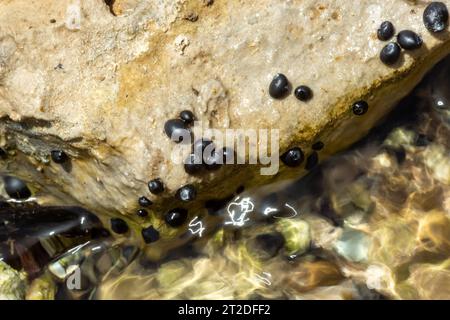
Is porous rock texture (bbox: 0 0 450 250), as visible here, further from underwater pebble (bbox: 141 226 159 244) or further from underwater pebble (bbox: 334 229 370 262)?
underwater pebble (bbox: 334 229 370 262)

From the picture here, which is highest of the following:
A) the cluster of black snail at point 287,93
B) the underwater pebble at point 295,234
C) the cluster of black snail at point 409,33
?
the cluster of black snail at point 409,33

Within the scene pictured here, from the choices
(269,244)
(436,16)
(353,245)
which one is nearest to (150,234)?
(269,244)

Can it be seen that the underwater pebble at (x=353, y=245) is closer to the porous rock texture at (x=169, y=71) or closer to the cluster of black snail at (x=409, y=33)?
the porous rock texture at (x=169, y=71)

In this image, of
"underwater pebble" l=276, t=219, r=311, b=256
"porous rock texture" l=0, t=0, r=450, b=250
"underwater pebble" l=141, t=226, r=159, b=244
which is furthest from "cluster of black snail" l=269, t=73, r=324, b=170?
"underwater pebble" l=141, t=226, r=159, b=244

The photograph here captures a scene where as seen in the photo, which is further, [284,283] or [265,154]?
[284,283]

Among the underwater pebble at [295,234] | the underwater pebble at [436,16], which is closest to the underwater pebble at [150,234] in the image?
the underwater pebble at [295,234]
